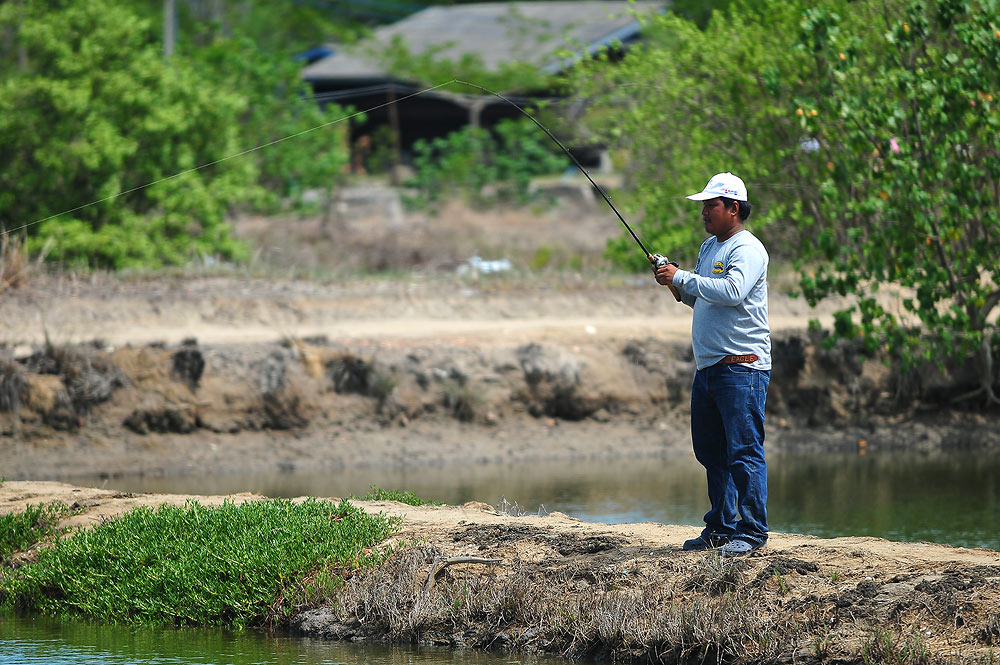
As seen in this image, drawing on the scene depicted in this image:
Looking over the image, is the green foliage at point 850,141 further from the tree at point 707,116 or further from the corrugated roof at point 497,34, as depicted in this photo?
the corrugated roof at point 497,34

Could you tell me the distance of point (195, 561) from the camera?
7688mm

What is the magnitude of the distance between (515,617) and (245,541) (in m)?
1.83

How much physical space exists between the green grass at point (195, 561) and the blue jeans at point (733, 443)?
2.18 metres

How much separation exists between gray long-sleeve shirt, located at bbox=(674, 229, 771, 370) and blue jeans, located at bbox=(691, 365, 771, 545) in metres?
0.10

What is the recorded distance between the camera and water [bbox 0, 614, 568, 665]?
6875 mm

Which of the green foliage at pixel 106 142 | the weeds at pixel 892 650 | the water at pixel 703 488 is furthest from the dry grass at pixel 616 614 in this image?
the green foliage at pixel 106 142

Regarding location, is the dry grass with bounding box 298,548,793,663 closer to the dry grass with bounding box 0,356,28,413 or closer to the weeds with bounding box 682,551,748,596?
the weeds with bounding box 682,551,748,596

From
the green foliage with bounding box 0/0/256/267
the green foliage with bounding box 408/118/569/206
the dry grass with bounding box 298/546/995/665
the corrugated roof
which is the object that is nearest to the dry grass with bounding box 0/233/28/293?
the green foliage with bounding box 0/0/256/267

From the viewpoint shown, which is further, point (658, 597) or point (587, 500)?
point (587, 500)

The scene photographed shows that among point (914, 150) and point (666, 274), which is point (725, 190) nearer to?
point (666, 274)

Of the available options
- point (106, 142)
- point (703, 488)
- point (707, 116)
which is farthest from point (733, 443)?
point (106, 142)

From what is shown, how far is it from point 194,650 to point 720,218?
378 cm

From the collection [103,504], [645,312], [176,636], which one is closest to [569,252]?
[645,312]

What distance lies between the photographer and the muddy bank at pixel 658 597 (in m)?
6.03
